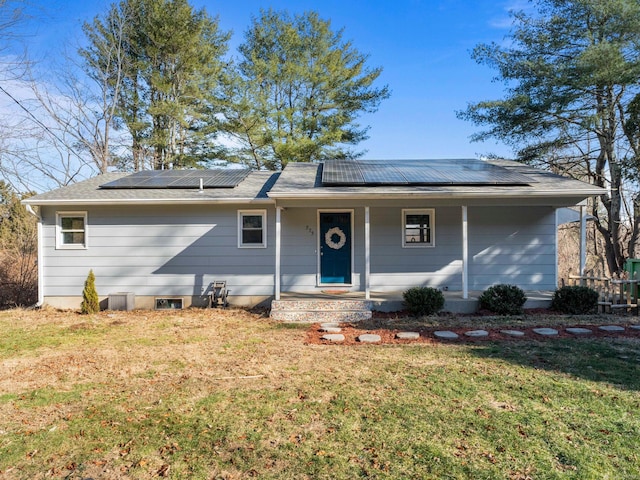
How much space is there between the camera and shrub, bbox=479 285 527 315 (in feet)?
24.7

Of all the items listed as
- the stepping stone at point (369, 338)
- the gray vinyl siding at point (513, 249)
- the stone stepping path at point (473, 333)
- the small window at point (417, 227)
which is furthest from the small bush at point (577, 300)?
the stepping stone at point (369, 338)

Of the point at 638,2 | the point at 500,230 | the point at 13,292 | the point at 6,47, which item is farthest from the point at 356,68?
the point at 13,292

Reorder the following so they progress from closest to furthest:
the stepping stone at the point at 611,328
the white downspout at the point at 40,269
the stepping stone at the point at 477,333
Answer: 1. the stepping stone at the point at 477,333
2. the stepping stone at the point at 611,328
3. the white downspout at the point at 40,269

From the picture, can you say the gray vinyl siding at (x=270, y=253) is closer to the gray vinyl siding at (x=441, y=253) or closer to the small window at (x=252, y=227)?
the gray vinyl siding at (x=441, y=253)

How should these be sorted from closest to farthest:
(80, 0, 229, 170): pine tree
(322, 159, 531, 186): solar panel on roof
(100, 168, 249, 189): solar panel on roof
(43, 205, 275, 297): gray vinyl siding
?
(322, 159, 531, 186): solar panel on roof, (43, 205, 275, 297): gray vinyl siding, (100, 168, 249, 189): solar panel on roof, (80, 0, 229, 170): pine tree

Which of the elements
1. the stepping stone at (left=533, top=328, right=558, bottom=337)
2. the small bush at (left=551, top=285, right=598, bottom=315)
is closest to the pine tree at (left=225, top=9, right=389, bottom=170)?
the small bush at (left=551, top=285, right=598, bottom=315)

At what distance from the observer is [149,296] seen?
8.85 metres

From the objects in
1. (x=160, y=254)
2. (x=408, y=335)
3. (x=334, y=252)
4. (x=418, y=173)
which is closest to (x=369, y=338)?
(x=408, y=335)

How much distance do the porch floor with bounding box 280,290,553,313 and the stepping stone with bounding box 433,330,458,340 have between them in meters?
1.54

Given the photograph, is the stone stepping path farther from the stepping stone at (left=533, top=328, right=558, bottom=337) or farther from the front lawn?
the front lawn

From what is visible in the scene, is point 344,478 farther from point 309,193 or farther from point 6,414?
point 309,193

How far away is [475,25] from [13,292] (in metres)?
16.9

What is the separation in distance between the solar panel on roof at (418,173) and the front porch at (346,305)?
2.56 metres

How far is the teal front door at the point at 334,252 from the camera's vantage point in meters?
9.03
